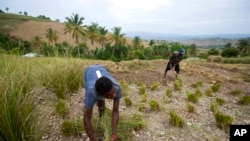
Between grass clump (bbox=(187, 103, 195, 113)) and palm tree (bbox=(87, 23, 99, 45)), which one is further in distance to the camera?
palm tree (bbox=(87, 23, 99, 45))

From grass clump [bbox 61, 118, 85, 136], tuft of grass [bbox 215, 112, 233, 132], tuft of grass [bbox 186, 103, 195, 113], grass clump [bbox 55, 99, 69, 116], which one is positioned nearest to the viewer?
grass clump [bbox 61, 118, 85, 136]

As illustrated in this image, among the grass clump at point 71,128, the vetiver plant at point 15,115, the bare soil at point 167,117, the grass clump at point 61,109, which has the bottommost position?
the bare soil at point 167,117

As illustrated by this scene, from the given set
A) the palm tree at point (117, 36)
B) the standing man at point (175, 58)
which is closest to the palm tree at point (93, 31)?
the palm tree at point (117, 36)

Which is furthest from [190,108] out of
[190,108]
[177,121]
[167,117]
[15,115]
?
[15,115]

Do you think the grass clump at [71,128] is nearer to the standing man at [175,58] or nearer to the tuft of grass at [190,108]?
the tuft of grass at [190,108]

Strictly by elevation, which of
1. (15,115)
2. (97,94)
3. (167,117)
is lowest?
(167,117)

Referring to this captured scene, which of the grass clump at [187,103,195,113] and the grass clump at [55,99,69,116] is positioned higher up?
the grass clump at [55,99,69,116]

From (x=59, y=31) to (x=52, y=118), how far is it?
6889 cm

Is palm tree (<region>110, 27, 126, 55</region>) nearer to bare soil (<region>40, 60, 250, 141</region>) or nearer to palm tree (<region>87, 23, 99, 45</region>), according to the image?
palm tree (<region>87, 23, 99, 45</region>)

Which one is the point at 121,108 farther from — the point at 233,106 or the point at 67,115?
the point at 233,106

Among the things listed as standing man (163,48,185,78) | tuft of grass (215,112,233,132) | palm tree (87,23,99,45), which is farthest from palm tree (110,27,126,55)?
tuft of grass (215,112,233,132)

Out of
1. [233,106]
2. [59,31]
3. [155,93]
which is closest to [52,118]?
[155,93]

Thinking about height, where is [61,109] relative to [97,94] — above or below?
below

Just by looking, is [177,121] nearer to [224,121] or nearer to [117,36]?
[224,121]
